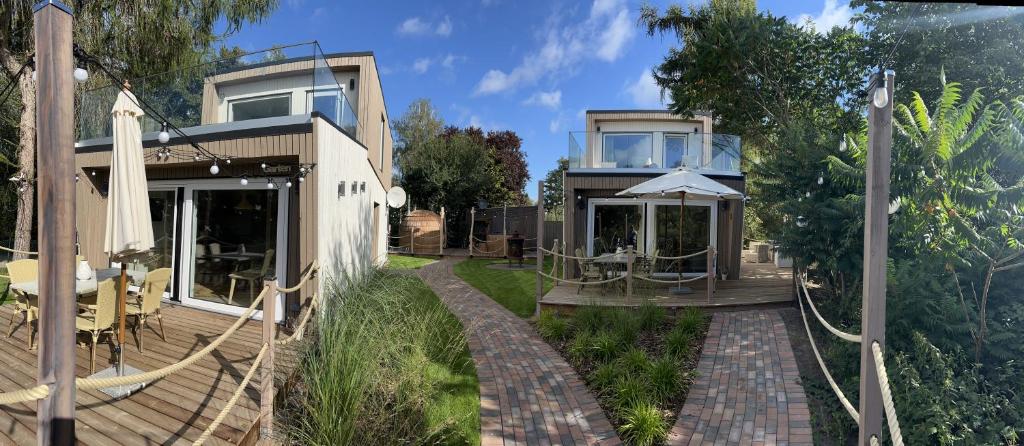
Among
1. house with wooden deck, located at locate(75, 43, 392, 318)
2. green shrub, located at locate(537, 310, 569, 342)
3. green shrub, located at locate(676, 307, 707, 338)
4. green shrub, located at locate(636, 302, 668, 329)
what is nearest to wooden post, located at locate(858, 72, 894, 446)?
green shrub, located at locate(676, 307, 707, 338)

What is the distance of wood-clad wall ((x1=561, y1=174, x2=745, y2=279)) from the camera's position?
1184cm

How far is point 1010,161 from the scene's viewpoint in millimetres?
3689

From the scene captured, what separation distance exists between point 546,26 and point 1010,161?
1247cm

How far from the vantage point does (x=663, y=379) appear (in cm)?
503

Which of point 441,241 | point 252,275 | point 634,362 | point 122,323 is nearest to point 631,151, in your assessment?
point 634,362

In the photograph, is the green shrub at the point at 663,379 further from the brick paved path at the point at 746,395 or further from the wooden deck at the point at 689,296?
the wooden deck at the point at 689,296

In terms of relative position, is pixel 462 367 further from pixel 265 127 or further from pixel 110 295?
pixel 265 127

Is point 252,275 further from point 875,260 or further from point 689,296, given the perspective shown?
point 875,260

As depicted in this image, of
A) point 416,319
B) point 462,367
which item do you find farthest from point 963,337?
point 416,319

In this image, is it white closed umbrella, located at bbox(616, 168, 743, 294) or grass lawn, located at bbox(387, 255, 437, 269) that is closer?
white closed umbrella, located at bbox(616, 168, 743, 294)

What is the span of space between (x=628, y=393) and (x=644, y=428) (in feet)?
2.29

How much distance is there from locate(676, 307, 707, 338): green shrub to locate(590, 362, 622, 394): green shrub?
6.12 ft

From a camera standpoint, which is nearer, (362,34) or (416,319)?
(416,319)

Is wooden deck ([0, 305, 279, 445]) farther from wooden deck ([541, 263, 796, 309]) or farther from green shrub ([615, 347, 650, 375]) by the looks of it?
wooden deck ([541, 263, 796, 309])
